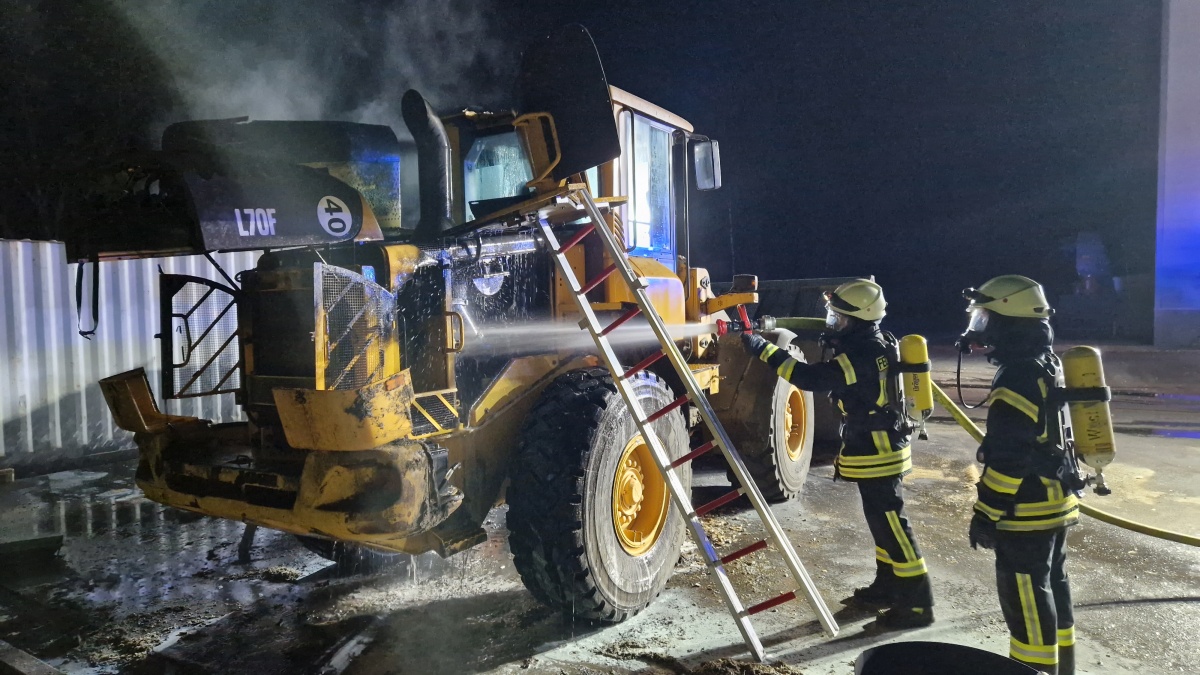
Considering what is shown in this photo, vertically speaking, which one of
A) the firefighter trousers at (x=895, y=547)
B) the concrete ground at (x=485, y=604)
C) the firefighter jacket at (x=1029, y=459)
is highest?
the firefighter jacket at (x=1029, y=459)

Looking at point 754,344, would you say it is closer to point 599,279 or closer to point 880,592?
point 599,279

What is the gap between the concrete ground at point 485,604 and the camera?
3.44 meters

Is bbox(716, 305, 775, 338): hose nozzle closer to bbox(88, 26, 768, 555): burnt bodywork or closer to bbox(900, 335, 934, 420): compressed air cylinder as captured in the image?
bbox(900, 335, 934, 420): compressed air cylinder

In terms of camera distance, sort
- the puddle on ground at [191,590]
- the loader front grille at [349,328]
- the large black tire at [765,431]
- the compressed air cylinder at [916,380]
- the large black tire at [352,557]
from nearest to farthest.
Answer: the loader front grille at [349,328]
the puddle on ground at [191,590]
the compressed air cylinder at [916,380]
the large black tire at [352,557]
the large black tire at [765,431]

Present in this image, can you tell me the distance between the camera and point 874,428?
3939 millimetres

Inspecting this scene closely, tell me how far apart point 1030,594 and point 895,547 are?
3.09ft

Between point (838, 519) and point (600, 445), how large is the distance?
9.40ft

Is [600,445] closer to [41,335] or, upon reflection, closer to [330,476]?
[330,476]

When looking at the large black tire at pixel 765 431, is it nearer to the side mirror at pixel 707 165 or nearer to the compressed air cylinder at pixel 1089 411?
the side mirror at pixel 707 165

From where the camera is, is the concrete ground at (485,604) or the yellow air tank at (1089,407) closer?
the yellow air tank at (1089,407)

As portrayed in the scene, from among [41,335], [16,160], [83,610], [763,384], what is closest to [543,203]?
[763,384]

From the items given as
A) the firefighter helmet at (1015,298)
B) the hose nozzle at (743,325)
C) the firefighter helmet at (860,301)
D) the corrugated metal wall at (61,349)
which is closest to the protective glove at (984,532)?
the firefighter helmet at (1015,298)

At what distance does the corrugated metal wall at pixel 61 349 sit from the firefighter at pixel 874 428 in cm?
756

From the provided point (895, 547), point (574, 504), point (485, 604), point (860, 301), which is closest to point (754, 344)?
point (860, 301)
